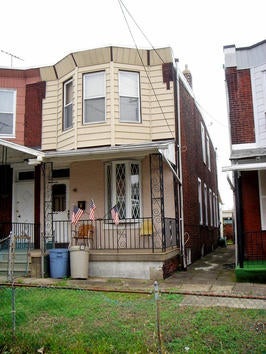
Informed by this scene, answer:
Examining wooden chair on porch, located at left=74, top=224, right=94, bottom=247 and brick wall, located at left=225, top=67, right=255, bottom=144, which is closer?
wooden chair on porch, located at left=74, top=224, right=94, bottom=247

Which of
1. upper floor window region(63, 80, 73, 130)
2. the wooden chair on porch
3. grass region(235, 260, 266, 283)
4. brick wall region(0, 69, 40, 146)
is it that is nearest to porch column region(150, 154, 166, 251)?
the wooden chair on porch

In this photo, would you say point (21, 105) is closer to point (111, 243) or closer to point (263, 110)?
point (111, 243)

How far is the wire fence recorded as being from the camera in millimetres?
4672

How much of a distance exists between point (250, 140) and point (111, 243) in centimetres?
521

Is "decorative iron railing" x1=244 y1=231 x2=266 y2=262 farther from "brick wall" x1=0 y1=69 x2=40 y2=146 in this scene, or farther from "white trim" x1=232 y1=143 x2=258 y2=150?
"brick wall" x1=0 y1=69 x2=40 y2=146

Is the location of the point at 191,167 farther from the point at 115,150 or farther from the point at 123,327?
the point at 123,327

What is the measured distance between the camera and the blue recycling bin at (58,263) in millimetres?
9961

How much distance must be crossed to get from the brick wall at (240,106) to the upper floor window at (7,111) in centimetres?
749

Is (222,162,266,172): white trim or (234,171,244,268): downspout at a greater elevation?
(222,162,266,172): white trim

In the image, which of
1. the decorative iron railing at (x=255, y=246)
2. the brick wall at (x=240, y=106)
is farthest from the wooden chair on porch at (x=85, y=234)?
the brick wall at (x=240, y=106)

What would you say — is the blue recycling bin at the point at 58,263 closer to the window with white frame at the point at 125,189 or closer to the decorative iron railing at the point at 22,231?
the window with white frame at the point at 125,189

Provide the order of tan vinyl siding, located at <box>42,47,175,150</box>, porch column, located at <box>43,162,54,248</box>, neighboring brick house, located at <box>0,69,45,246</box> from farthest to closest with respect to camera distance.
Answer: neighboring brick house, located at <box>0,69,45,246</box>, tan vinyl siding, located at <box>42,47,175,150</box>, porch column, located at <box>43,162,54,248</box>

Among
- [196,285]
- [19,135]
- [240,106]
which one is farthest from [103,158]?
[240,106]

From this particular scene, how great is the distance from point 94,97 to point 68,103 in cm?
112
